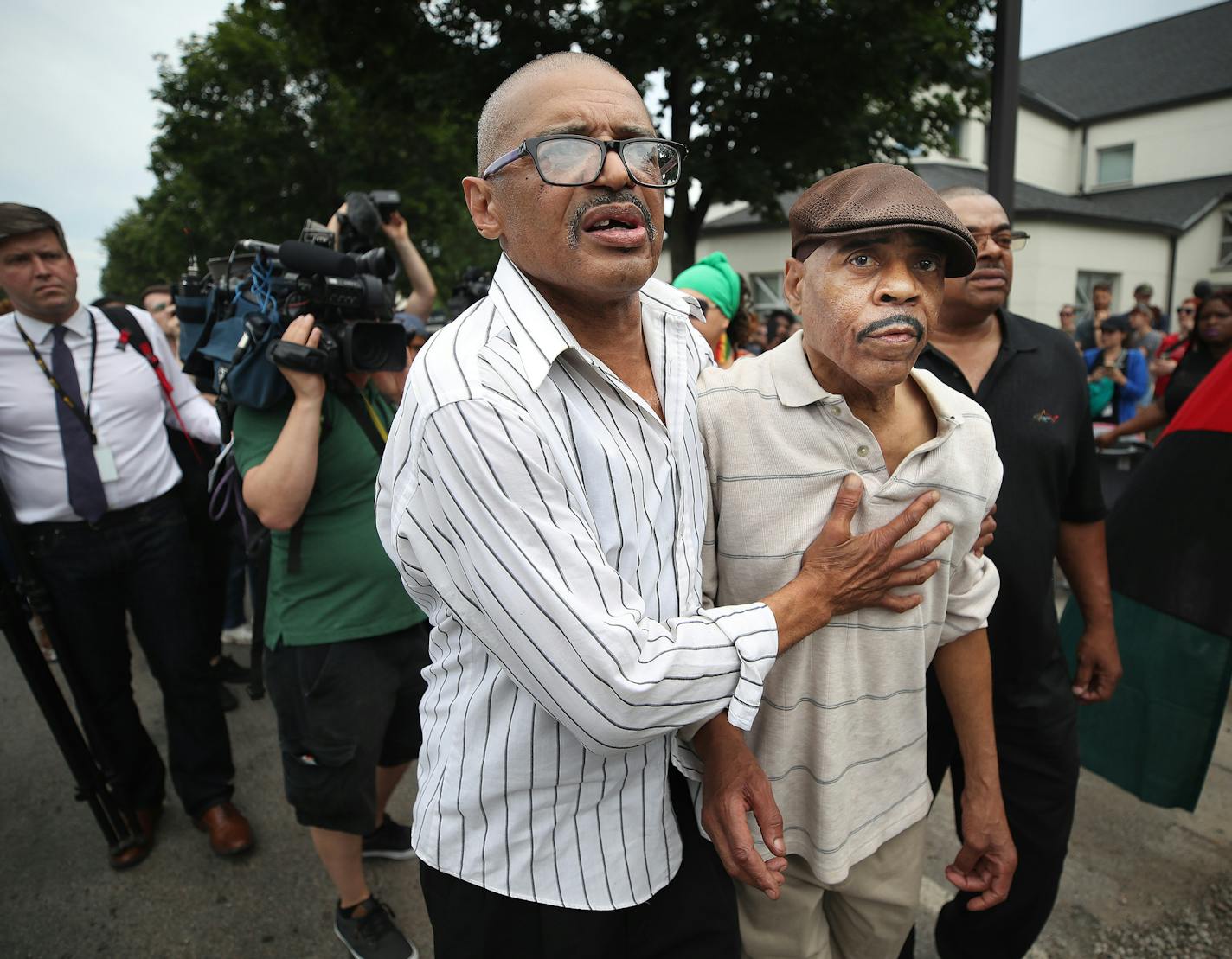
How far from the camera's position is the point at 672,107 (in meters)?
9.30

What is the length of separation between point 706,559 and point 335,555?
1.26 meters

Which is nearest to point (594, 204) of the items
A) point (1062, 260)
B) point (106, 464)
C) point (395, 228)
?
point (395, 228)

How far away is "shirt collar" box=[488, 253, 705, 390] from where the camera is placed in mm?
1211

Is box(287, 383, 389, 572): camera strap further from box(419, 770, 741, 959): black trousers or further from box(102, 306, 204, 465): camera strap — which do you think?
box(102, 306, 204, 465): camera strap

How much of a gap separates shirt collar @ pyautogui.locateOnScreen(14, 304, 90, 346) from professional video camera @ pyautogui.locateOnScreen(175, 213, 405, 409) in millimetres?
838

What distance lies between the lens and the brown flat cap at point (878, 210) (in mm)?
1329

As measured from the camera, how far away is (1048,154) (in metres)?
28.9

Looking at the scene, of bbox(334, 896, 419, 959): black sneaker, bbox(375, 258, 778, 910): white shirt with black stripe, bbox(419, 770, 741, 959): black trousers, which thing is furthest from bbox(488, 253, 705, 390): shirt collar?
bbox(334, 896, 419, 959): black sneaker

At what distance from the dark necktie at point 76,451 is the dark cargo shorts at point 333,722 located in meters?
1.06

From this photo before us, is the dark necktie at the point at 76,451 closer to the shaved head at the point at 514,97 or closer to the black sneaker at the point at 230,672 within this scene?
the black sneaker at the point at 230,672

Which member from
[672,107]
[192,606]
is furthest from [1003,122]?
[672,107]

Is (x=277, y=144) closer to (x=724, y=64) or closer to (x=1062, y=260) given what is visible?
(x=724, y=64)

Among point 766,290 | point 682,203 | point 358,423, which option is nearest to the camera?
point 358,423

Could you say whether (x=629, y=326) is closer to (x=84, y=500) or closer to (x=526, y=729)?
(x=526, y=729)
